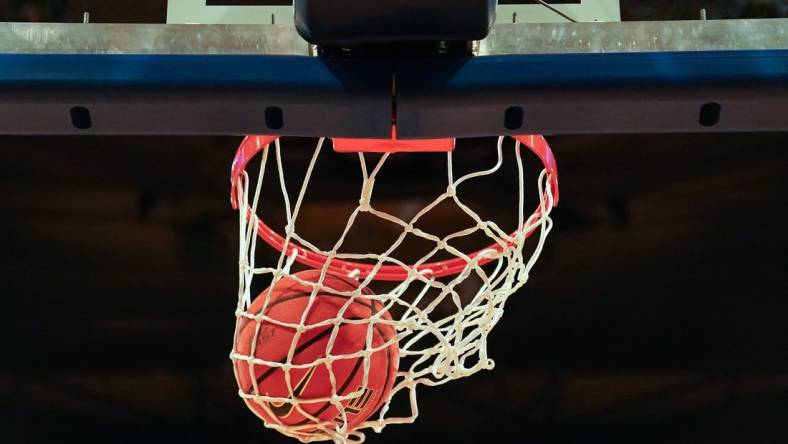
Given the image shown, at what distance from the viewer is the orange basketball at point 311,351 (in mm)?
1334

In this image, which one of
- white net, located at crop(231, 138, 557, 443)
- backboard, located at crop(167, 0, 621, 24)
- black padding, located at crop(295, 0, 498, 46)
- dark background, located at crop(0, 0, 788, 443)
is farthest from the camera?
dark background, located at crop(0, 0, 788, 443)

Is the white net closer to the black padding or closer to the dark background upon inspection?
the black padding

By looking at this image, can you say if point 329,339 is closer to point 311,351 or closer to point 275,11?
point 311,351

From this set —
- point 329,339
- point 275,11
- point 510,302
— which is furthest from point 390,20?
point 510,302

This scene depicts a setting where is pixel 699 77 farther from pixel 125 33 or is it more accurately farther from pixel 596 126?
pixel 125 33

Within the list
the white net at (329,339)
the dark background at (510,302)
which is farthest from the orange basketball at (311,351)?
the dark background at (510,302)

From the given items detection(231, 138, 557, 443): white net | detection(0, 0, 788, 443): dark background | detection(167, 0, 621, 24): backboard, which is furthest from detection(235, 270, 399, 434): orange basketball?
detection(0, 0, 788, 443): dark background

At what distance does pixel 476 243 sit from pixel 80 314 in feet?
3.02

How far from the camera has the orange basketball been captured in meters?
1.33

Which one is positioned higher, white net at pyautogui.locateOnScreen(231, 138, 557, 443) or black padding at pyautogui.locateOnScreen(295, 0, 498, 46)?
black padding at pyautogui.locateOnScreen(295, 0, 498, 46)

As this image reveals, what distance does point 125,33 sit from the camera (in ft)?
3.29

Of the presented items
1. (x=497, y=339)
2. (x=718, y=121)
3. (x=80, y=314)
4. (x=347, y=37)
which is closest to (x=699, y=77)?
(x=718, y=121)

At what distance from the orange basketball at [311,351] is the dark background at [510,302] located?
2.56ft

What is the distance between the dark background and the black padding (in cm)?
121
